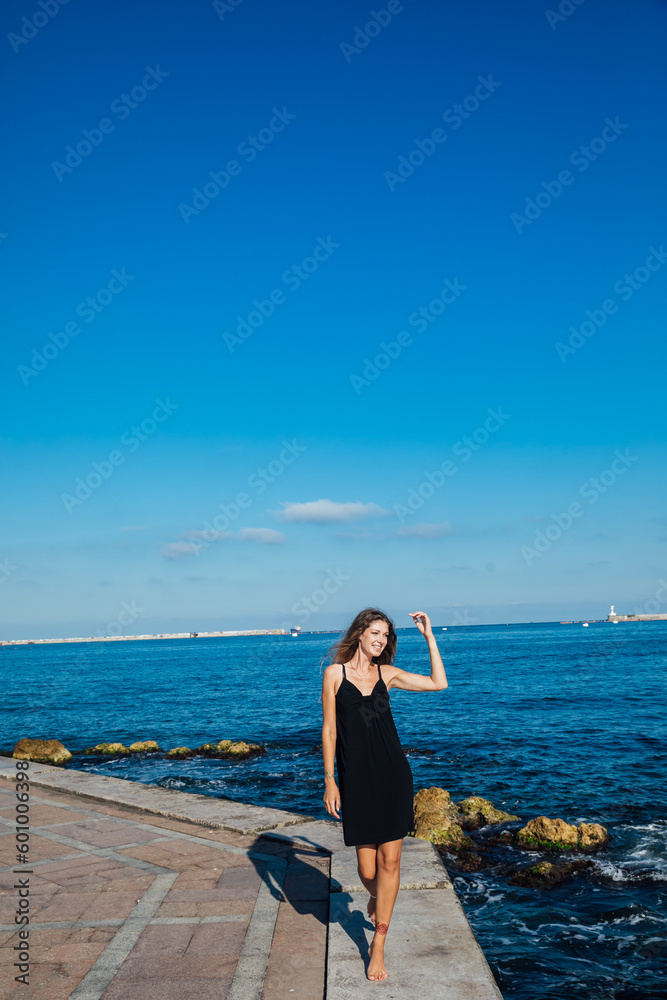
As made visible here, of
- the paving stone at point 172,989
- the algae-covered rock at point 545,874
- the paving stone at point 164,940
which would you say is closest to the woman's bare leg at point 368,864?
the paving stone at point 172,989

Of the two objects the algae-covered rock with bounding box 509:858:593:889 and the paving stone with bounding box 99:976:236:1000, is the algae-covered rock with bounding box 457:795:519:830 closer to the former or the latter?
the algae-covered rock with bounding box 509:858:593:889

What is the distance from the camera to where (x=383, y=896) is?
392cm

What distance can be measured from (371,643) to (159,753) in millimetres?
16493

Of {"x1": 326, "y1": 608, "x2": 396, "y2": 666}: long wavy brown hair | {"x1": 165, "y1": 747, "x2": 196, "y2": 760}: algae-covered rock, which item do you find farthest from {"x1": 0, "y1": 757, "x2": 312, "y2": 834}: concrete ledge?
{"x1": 165, "y1": 747, "x2": 196, "y2": 760}: algae-covered rock

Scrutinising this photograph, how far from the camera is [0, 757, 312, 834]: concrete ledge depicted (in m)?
7.36

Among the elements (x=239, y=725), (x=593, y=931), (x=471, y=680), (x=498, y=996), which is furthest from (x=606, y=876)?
(x=471, y=680)

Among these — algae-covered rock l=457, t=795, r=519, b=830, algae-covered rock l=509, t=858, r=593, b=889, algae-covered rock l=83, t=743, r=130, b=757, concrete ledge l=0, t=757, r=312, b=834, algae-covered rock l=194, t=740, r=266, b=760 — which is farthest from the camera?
algae-covered rock l=83, t=743, r=130, b=757

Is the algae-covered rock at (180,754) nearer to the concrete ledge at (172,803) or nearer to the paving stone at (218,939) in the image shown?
the concrete ledge at (172,803)

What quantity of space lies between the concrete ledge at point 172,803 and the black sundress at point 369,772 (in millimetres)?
3657

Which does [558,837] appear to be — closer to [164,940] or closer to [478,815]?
[478,815]

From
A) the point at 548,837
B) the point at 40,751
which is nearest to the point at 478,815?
the point at 548,837

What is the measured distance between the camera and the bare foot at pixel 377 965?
385cm

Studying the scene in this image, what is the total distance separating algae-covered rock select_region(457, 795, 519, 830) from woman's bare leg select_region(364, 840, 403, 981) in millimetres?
7366

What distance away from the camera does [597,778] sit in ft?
47.9
